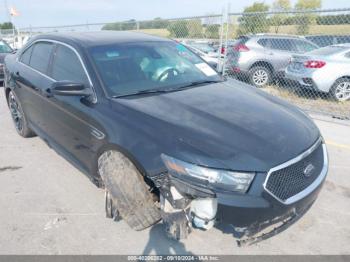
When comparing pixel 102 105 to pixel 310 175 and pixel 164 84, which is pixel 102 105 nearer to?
pixel 164 84

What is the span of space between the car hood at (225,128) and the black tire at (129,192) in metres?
0.39

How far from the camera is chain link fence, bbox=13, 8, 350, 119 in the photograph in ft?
23.7

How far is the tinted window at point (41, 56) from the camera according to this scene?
3.72m

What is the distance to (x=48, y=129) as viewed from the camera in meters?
3.66

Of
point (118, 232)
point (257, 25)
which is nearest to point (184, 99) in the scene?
point (118, 232)

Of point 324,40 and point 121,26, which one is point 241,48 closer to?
point 121,26

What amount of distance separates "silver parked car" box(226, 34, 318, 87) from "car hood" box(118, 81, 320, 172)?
6.07 metres

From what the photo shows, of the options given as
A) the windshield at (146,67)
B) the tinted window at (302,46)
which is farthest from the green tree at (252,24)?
the windshield at (146,67)

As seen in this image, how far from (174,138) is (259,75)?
7408mm

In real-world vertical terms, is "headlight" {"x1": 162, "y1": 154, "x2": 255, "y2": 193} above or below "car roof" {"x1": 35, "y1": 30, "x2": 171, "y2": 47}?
below

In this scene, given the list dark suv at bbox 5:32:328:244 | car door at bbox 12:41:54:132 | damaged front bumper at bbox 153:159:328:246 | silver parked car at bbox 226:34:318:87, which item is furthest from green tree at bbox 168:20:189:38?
damaged front bumper at bbox 153:159:328:246

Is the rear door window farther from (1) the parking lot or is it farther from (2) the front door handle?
(2) the front door handle

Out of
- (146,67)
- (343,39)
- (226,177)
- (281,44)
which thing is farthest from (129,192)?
(343,39)

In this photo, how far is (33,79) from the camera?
12.6 feet
